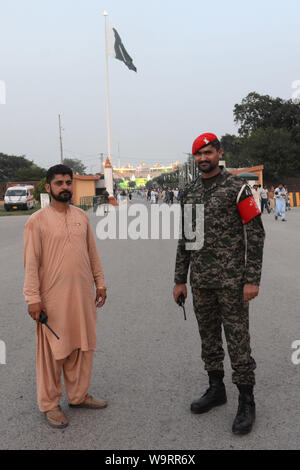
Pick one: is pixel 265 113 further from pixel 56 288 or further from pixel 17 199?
pixel 56 288

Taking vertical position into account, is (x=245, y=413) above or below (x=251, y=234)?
below

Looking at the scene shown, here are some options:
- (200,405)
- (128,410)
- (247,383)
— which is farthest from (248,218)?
(128,410)

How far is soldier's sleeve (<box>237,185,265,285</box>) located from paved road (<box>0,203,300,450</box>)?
0.99 metres

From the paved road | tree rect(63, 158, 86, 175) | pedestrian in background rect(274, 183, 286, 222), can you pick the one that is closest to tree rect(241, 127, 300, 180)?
pedestrian in background rect(274, 183, 286, 222)

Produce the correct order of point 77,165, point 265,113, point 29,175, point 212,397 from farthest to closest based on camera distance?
1. point 77,165
2. point 29,175
3. point 265,113
4. point 212,397

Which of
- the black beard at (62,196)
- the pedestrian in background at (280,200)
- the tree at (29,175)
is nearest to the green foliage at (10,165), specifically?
the tree at (29,175)

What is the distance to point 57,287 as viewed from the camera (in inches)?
120

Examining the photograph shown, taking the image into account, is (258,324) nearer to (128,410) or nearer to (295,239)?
(128,410)

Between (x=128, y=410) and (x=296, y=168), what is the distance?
1864 inches

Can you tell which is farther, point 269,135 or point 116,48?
point 269,135

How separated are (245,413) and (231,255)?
103 centimetres

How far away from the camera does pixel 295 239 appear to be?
1307cm

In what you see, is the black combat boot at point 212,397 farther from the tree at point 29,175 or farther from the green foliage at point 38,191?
the tree at point 29,175

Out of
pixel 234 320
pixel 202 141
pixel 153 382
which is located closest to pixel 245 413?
pixel 234 320
